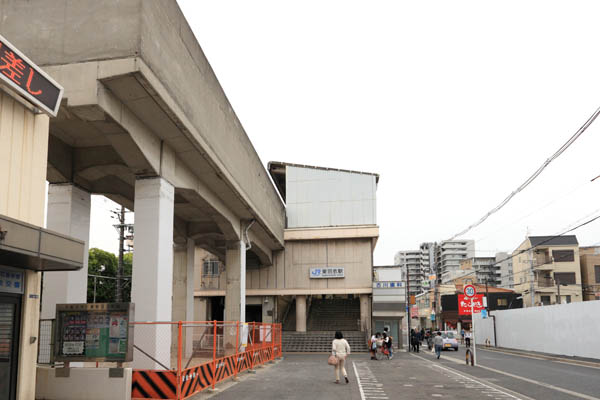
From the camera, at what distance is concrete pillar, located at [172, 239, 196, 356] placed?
103 feet

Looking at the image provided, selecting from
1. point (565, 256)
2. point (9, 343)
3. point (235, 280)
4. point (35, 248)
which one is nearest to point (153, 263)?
point (9, 343)

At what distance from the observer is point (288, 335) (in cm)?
3959

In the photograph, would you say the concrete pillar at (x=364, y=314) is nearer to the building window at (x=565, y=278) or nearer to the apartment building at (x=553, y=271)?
the apartment building at (x=553, y=271)

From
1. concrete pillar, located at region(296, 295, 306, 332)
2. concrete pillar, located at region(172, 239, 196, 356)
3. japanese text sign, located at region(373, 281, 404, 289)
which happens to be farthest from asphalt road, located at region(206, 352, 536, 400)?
concrete pillar, located at region(296, 295, 306, 332)

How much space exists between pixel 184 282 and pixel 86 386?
19.7 metres

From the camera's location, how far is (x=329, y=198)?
41.9m

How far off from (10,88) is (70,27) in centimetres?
407

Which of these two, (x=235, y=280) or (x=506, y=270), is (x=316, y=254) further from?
(x=506, y=270)

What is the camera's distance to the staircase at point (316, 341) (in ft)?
124

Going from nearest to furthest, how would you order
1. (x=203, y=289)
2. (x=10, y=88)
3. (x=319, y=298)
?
(x=10, y=88), (x=203, y=289), (x=319, y=298)

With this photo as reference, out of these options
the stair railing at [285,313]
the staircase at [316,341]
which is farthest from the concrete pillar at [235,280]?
the stair railing at [285,313]

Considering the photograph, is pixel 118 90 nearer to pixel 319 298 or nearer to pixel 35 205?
pixel 35 205

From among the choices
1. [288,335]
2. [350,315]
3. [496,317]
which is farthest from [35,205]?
[496,317]

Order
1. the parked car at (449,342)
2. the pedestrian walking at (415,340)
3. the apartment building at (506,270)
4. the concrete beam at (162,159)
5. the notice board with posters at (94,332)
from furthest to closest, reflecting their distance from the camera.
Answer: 1. the apartment building at (506,270)
2. the parked car at (449,342)
3. the pedestrian walking at (415,340)
4. the concrete beam at (162,159)
5. the notice board with posters at (94,332)
